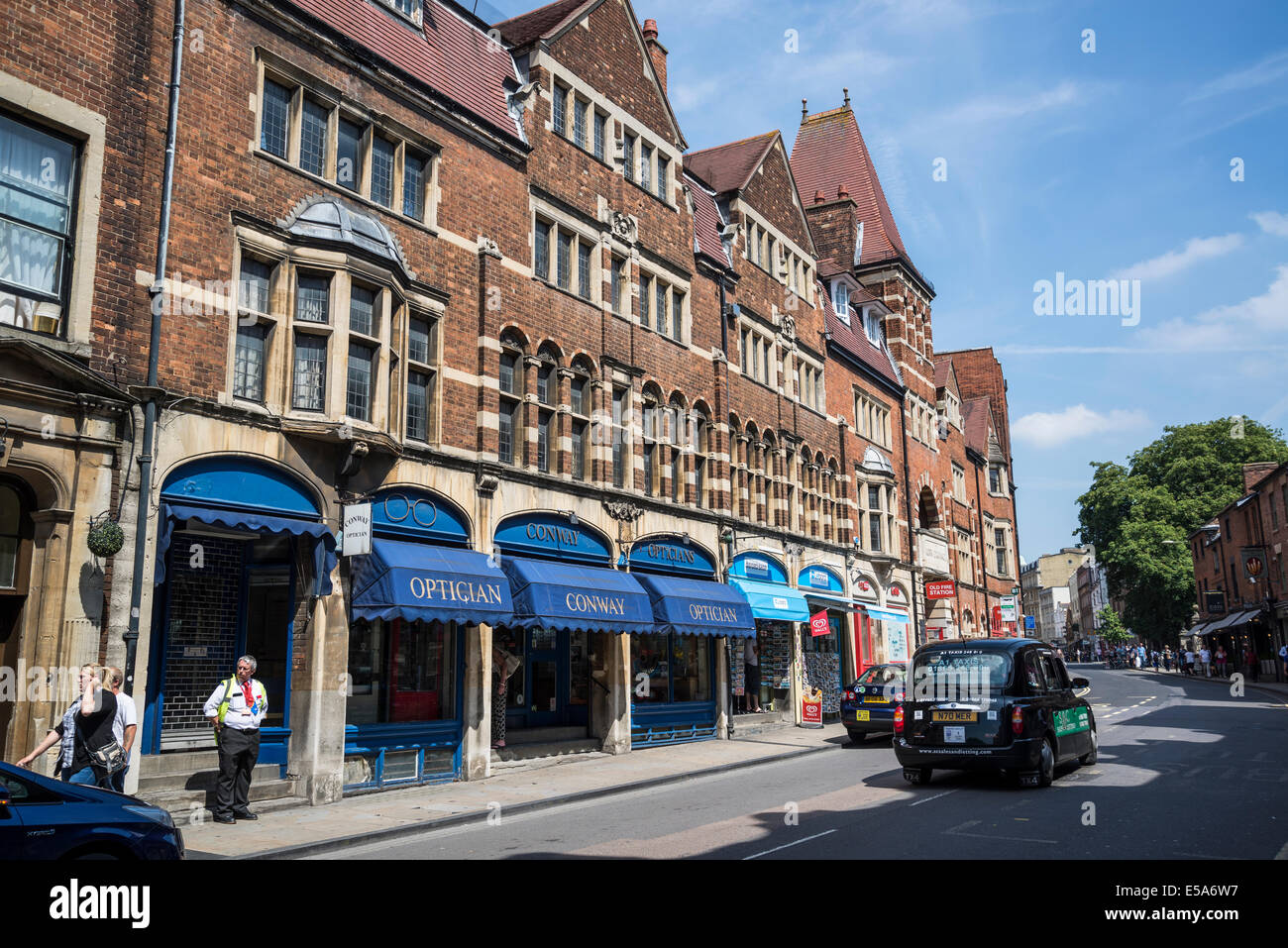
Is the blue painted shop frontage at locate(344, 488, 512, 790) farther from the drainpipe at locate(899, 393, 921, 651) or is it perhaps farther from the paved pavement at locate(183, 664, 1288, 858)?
the drainpipe at locate(899, 393, 921, 651)

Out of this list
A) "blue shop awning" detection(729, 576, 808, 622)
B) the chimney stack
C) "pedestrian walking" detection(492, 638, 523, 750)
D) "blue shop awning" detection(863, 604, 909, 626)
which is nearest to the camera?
"pedestrian walking" detection(492, 638, 523, 750)

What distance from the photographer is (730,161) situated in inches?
1182

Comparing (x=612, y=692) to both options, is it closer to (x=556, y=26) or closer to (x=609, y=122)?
(x=609, y=122)

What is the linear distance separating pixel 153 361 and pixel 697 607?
12.2m

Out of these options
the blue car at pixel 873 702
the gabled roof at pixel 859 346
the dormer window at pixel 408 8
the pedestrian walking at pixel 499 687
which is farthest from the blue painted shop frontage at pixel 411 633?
the gabled roof at pixel 859 346

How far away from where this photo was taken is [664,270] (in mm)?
23766

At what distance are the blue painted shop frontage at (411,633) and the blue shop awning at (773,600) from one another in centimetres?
914

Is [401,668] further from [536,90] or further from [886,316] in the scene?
[886,316]

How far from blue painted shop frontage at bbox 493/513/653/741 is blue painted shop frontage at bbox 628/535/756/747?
1060mm

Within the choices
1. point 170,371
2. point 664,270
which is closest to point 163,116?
point 170,371

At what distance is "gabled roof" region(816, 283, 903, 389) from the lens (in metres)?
33.8

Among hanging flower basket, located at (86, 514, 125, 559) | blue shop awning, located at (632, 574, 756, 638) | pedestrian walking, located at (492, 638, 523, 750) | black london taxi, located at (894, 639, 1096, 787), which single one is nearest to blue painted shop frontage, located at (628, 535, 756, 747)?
blue shop awning, located at (632, 574, 756, 638)

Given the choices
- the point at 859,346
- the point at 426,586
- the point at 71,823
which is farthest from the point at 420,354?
the point at 859,346

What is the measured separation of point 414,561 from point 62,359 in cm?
547
